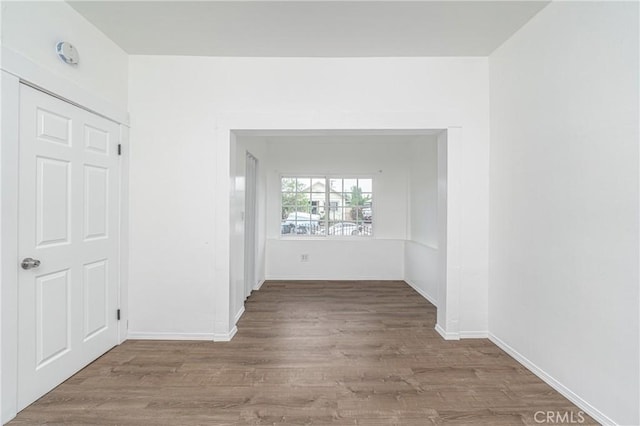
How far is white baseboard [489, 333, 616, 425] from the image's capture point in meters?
1.74

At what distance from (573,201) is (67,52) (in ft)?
11.6

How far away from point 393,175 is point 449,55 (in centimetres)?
280

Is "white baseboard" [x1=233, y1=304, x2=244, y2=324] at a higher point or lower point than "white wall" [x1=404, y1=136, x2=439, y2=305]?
lower

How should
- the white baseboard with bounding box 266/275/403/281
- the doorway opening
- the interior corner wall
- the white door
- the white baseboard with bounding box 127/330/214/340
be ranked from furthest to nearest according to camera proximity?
the white baseboard with bounding box 266/275/403/281 → the doorway opening → the interior corner wall → the white baseboard with bounding box 127/330/214/340 → the white door

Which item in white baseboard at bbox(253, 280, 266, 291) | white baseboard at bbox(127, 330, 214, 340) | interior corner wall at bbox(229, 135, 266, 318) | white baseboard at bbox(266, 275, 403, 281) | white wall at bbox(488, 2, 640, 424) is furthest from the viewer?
white baseboard at bbox(266, 275, 403, 281)

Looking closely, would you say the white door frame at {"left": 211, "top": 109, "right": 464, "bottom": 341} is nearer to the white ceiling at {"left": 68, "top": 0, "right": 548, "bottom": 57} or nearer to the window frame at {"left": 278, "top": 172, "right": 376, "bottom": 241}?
the white ceiling at {"left": 68, "top": 0, "right": 548, "bottom": 57}

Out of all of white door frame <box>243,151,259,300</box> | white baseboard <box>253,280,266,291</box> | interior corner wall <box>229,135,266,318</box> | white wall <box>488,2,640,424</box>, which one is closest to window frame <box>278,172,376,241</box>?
interior corner wall <box>229,135,266,318</box>

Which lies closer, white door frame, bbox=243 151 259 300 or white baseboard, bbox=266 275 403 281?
white door frame, bbox=243 151 259 300

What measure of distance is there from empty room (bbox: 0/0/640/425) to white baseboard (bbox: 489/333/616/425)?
0.5 inches

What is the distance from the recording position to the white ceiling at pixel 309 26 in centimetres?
216

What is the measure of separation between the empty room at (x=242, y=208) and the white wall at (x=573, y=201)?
14 mm

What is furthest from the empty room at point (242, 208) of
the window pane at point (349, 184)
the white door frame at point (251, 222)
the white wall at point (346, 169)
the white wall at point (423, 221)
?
the window pane at point (349, 184)

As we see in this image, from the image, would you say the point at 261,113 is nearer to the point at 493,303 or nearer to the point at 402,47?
→ the point at 402,47

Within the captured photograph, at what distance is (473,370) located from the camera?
2.30m
